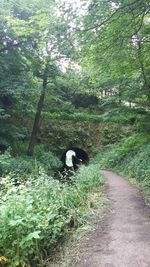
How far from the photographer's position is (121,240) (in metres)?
4.70

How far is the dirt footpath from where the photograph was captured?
405 centimetres

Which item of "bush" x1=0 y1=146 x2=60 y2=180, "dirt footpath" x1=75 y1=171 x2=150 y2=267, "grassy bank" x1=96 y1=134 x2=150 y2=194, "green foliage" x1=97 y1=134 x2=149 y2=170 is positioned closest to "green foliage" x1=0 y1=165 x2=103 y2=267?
"dirt footpath" x1=75 y1=171 x2=150 y2=267

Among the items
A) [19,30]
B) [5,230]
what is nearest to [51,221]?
[5,230]

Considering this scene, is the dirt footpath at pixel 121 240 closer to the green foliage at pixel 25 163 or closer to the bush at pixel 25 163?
the bush at pixel 25 163

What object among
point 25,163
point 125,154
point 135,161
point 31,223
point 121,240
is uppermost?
point 125,154

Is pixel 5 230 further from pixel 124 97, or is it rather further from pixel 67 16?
pixel 124 97

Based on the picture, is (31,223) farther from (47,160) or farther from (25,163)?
(47,160)

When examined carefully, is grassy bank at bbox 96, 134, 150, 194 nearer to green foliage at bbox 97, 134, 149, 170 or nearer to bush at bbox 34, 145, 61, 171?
green foliage at bbox 97, 134, 149, 170

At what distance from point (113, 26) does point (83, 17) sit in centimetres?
98

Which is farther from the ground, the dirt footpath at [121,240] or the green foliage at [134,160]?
the green foliage at [134,160]

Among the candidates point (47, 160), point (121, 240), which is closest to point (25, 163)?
point (47, 160)

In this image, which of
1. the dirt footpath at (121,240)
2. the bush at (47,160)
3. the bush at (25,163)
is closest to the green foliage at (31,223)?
the dirt footpath at (121,240)

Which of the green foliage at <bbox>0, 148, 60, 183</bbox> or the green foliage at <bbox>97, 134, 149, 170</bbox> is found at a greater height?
the green foliage at <bbox>97, 134, 149, 170</bbox>

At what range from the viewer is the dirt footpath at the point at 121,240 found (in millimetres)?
4047
